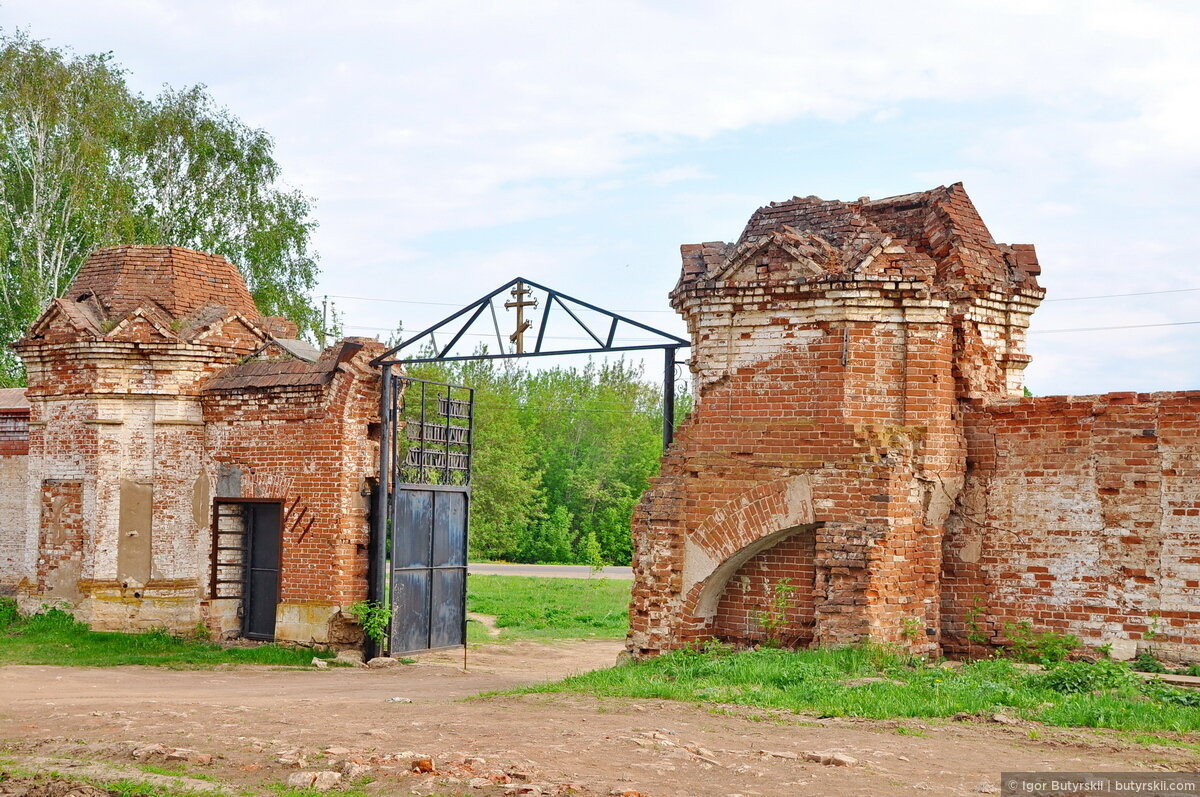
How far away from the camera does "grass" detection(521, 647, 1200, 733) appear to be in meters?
7.07

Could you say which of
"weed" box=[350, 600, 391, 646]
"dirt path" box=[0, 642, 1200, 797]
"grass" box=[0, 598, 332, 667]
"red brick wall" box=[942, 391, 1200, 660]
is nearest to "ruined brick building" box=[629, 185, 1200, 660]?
"red brick wall" box=[942, 391, 1200, 660]

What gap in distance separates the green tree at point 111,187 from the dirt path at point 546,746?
1460 cm

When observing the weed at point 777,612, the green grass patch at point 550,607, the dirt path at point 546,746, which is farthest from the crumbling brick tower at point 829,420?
the green grass patch at point 550,607

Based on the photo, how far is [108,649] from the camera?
505 inches

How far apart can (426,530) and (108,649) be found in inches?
146

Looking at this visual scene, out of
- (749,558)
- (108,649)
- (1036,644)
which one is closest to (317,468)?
(108,649)

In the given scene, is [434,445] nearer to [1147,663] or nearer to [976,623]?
[976,623]

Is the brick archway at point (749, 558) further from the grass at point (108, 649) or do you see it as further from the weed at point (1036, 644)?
the grass at point (108, 649)

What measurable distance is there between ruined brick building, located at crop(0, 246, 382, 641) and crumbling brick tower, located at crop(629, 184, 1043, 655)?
14.7 feet

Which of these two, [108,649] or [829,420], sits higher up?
[829,420]

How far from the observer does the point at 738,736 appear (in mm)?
6805

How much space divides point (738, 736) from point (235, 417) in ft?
28.0

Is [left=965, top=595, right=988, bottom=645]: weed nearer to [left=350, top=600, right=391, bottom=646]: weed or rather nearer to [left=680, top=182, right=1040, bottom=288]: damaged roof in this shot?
[left=680, top=182, right=1040, bottom=288]: damaged roof

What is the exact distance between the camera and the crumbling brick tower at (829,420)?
29.6 feet
